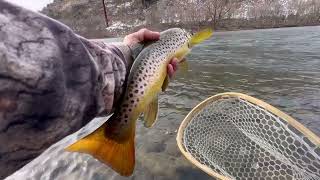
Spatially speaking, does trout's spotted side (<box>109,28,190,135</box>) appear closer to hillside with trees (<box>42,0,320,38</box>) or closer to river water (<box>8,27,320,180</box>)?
river water (<box>8,27,320,180</box>)

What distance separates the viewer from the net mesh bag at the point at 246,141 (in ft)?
10.2

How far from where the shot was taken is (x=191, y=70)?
10406 millimetres

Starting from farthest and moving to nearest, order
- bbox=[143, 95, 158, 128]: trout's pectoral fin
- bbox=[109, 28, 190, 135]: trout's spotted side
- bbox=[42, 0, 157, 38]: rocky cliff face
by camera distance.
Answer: bbox=[42, 0, 157, 38]: rocky cliff face
bbox=[143, 95, 158, 128]: trout's pectoral fin
bbox=[109, 28, 190, 135]: trout's spotted side

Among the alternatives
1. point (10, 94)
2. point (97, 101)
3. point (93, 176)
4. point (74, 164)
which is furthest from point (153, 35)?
point (74, 164)

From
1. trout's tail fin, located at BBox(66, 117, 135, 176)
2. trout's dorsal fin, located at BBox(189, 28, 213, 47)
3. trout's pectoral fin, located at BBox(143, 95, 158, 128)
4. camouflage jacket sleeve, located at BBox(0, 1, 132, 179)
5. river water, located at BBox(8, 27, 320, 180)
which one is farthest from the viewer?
river water, located at BBox(8, 27, 320, 180)

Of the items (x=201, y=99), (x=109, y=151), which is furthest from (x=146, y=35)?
(x=201, y=99)

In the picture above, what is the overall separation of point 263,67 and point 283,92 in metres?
3.23

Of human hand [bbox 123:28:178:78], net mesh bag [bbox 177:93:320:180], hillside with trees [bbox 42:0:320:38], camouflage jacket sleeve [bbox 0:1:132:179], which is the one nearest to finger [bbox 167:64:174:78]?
→ human hand [bbox 123:28:178:78]

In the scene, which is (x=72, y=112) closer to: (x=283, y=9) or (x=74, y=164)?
(x=74, y=164)

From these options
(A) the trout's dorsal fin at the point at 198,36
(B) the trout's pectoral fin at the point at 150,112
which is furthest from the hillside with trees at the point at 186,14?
(B) the trout's pectoral fin at the point at 150,112

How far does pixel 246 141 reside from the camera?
13.1ft

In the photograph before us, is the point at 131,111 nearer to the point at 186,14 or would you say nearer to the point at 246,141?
the point at 246,141

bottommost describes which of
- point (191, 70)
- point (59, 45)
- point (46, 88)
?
point (191, 70)

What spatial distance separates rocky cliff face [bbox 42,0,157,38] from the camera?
52.9 meters
